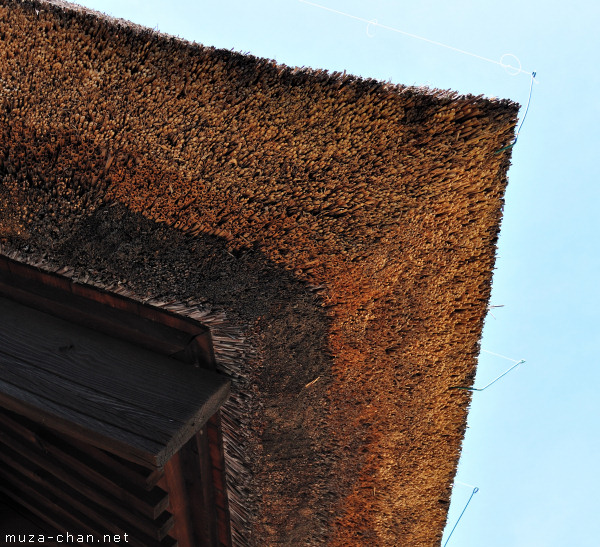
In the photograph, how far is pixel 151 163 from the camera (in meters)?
1.29

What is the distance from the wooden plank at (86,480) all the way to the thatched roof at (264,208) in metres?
0.34

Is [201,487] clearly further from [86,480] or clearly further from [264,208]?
[264,208]

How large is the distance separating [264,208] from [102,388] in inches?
26.8

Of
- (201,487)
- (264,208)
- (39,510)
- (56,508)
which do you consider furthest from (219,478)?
(264,208)

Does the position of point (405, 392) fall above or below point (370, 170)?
below

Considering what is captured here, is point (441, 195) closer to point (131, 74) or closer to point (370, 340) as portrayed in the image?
point (370, 340)

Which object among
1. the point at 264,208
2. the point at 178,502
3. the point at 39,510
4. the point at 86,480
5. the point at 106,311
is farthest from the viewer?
the point at 39,510

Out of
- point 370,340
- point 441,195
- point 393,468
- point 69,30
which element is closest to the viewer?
point 69,30

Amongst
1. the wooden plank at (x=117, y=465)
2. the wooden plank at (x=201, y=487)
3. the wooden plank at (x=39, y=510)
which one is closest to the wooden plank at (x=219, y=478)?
the wooden plank at (x=201, y=487)

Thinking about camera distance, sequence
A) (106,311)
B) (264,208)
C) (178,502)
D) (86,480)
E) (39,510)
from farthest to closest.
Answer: (39,510), (178,502), (86,480), (106,311), (264,208)

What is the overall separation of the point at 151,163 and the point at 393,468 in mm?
1623

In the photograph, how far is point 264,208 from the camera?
135cm

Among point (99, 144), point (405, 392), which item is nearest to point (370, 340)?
point (405, 392)

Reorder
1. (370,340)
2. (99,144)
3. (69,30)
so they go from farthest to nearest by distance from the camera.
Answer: (370,340), (99,144), (69,30)
